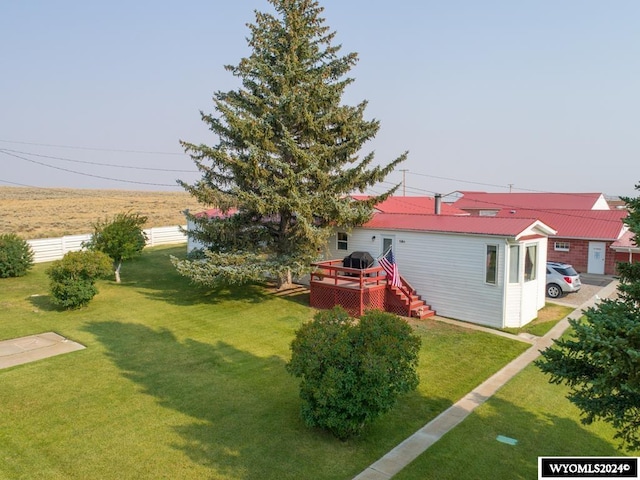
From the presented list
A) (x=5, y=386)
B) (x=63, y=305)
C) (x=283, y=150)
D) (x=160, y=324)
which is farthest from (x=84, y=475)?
(x=283, y=150)

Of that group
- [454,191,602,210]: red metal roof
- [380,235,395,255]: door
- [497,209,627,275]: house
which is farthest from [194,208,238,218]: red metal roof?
[454,191,602,210]: red metal roof

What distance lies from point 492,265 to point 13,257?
21261mm

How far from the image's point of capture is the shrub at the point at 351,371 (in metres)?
7.09

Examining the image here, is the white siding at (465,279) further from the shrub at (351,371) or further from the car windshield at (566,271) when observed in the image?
the shrub at (351,371)

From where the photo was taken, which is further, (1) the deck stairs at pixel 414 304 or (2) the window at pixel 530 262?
(1) the deck stairs at pixel 414 304

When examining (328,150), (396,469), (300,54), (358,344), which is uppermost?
(300,54)

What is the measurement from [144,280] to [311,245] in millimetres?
9060

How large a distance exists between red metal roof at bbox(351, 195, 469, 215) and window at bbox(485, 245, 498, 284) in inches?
335

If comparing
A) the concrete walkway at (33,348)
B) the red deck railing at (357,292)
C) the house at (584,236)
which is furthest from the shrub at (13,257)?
the house at (584,236)

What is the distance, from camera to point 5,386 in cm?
938

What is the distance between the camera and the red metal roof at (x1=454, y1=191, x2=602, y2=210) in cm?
3784

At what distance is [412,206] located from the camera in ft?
96.3

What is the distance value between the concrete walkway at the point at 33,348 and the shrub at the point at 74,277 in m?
2.42

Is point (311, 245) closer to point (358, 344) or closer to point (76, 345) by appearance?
point (76, 345)
